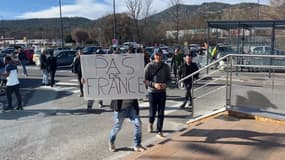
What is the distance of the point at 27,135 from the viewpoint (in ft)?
25.2

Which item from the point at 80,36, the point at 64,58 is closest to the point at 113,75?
the point at 64,58

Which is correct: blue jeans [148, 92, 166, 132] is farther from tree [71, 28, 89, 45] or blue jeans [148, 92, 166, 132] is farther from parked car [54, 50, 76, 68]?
tree [71, 28, 89, 45]

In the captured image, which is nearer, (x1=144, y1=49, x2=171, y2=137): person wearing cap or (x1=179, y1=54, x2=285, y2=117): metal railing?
(x1=144, y1=49, x2=171, y2=137): person wearing cap

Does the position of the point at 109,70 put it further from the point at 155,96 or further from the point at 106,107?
the point at 106,107

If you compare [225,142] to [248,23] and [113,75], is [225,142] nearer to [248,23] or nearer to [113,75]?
[113,75]

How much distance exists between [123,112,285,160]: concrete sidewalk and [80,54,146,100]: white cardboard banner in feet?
3.64

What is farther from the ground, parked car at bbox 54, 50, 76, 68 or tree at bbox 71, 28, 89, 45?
tree at bbox 71, 28, 89, 45

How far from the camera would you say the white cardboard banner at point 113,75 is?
643 cm

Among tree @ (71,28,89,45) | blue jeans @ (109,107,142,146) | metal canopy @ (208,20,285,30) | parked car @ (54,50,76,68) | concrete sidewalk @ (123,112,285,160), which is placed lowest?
concrete sidewalk @ (123,112,285,160)

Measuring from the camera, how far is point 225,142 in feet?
20.0

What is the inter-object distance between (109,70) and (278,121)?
139 inches

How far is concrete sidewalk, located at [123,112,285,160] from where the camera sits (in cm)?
552

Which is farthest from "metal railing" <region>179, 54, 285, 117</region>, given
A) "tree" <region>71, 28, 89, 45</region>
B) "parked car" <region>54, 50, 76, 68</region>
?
"tree" <region>71, 28, 89, 45</region>

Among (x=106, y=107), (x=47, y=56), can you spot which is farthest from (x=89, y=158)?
(x=47, y=56)
